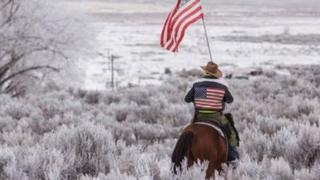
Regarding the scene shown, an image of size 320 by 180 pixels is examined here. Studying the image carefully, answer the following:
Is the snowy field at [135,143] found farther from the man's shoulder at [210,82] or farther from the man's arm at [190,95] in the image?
the man's shoulder at [210,82]

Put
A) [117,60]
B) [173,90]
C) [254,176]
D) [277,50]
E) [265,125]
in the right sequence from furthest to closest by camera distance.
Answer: [277,50]
[117,60]
[173,90]
[265,125]
[254,176]

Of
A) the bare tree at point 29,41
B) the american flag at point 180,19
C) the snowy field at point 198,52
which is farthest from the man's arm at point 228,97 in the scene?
the snowy field at point 198,52

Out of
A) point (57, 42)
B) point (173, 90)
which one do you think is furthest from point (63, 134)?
point (57, 42)

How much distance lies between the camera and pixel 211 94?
5199 mm

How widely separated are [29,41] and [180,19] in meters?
15.2

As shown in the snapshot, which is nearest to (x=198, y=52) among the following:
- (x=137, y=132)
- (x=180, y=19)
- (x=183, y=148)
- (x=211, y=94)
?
(x=137, y=132)

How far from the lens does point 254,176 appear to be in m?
4.74

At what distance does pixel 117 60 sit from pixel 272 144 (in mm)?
30601

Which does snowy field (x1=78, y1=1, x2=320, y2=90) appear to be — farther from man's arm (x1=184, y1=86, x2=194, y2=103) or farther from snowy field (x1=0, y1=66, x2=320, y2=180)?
man's arm (x1=184, y1=86, x2=194, y2=103)

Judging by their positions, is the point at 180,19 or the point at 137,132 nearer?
the point at 180,19

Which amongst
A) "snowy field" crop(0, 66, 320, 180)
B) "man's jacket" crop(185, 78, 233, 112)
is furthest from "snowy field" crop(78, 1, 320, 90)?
"man's jacket" crop(185, 78, 233, 112)

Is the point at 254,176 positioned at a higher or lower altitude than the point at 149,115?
higher

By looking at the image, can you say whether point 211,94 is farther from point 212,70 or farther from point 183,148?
point 183,148

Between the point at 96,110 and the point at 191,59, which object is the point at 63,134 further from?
the point at 191,59
